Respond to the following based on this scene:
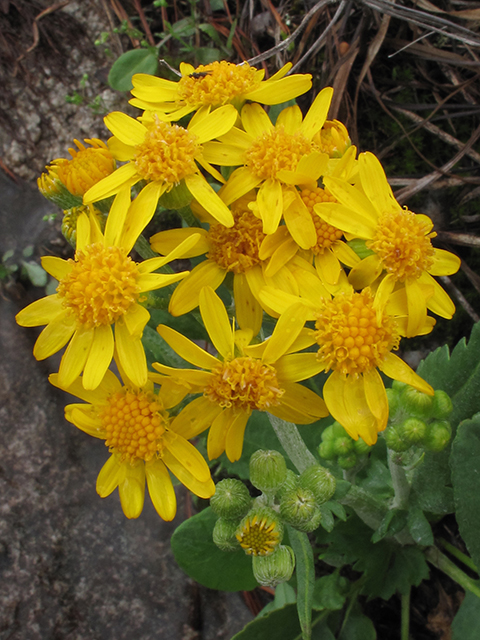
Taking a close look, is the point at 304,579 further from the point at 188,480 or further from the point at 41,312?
the point at 41,312

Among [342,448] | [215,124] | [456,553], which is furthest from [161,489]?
[456,553]

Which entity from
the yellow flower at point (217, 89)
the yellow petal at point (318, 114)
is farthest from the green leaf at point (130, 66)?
the yellow petal at point (318, 114)

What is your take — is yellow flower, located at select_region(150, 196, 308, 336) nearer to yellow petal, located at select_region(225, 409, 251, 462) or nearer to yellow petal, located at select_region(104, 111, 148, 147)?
yellow petal, located at select_region(225, 409, 251, 462)

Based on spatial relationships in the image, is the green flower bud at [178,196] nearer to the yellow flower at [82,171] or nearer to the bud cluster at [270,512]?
the yellow flower at [82,171]

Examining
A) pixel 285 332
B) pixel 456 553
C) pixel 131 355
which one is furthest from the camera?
pixel 456 553

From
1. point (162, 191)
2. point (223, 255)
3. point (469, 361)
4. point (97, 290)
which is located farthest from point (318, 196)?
point (469, 361)

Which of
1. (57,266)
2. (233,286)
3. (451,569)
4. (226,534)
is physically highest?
(57,266)

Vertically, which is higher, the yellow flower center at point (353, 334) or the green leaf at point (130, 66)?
the green leaf at point (130, 66)
